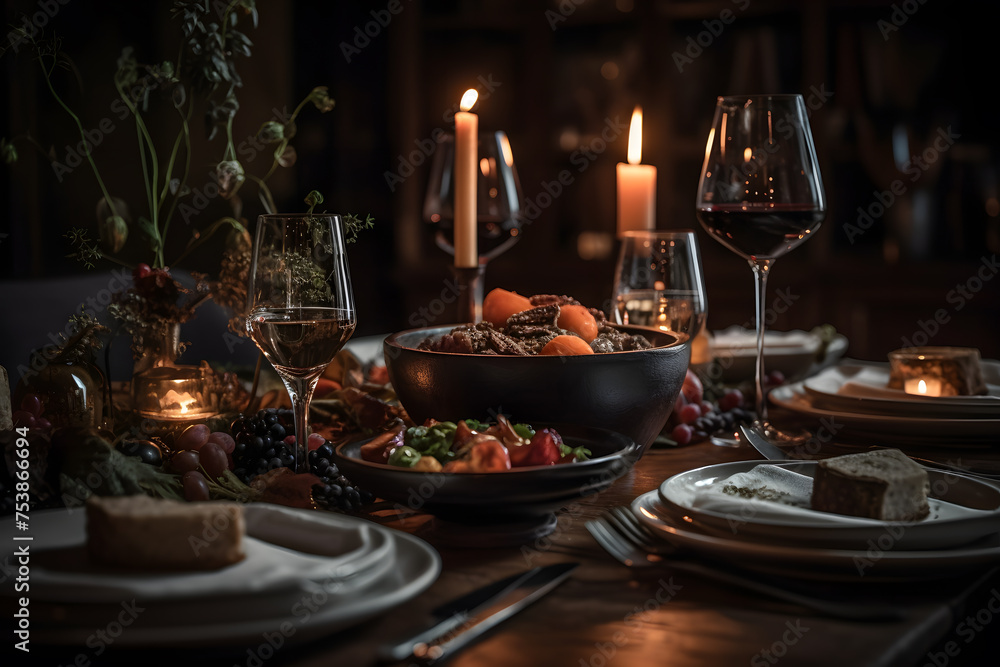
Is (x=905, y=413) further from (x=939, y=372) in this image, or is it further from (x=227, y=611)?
(x=227, y=611)

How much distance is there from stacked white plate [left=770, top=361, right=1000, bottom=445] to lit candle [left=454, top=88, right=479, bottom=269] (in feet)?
1.57

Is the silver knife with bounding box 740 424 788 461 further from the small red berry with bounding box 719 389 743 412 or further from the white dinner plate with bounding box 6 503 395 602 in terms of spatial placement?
the white dinner plate with bounding box 6 503 395 602

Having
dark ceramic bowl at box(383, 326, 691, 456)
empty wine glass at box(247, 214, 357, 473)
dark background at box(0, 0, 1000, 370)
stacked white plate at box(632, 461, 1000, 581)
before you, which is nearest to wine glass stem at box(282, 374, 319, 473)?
empty wine glass at box(247, 214, 357, 473)

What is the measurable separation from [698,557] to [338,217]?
1.52 feet

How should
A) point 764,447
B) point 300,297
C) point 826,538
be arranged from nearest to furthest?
point 826,538, point 300,297, point 764,447

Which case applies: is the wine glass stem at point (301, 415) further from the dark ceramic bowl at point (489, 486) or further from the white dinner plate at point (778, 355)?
the white dinner plate at point (778, 355)

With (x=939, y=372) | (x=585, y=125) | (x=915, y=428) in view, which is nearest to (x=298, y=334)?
(x=915, y=428)

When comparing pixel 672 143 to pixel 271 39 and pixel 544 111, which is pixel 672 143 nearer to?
pixel 544 111

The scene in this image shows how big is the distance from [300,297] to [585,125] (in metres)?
2.83

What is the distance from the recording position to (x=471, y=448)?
73cm

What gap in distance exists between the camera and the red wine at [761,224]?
3.64 ft

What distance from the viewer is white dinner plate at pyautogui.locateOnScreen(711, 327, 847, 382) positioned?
1509 millimetres

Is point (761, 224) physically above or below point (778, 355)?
above

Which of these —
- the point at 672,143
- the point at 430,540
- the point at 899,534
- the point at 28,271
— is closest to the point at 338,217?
the point at 430,540
